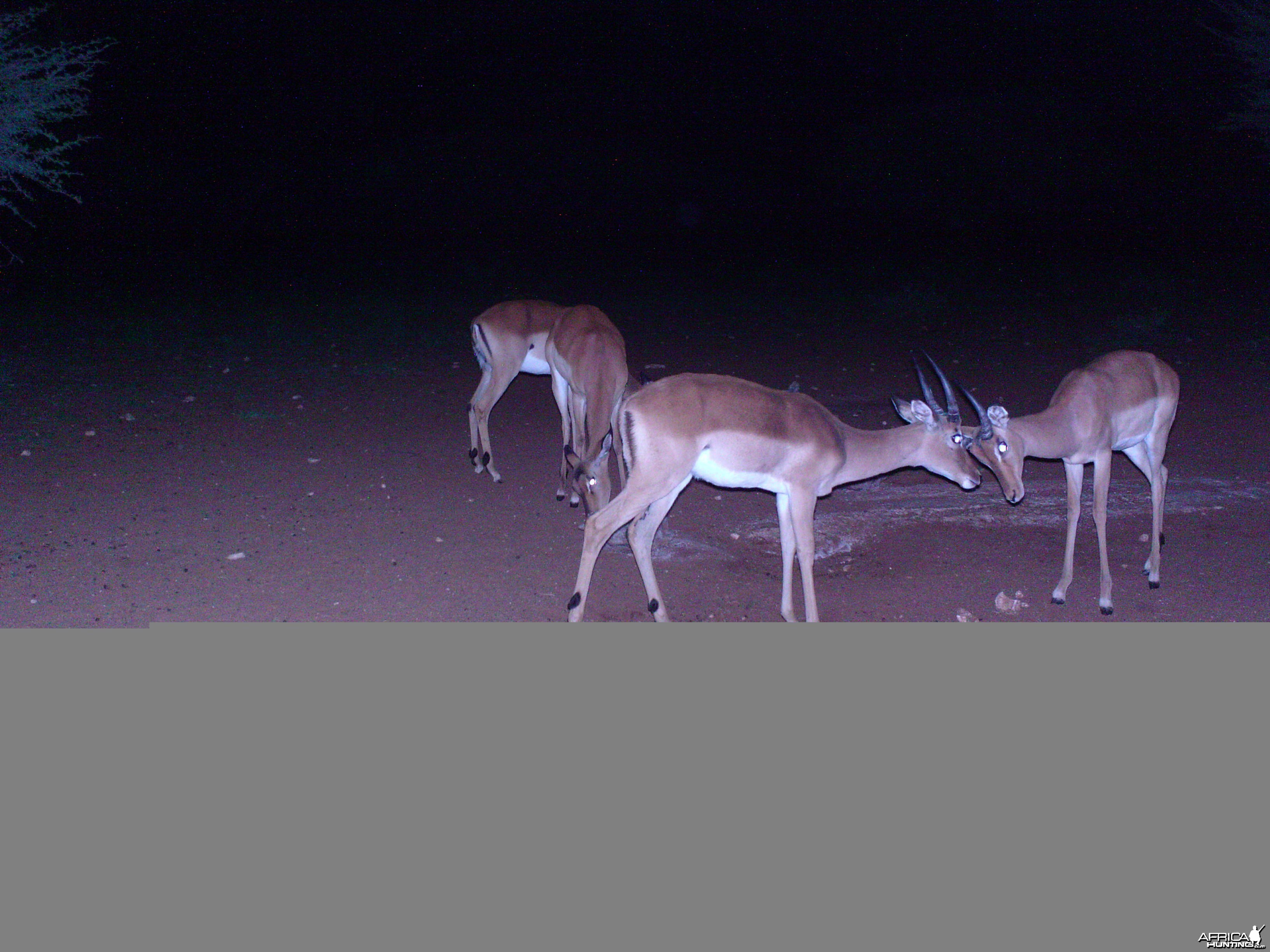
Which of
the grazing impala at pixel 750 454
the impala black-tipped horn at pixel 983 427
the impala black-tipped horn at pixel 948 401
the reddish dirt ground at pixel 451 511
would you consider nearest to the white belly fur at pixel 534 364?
the reddish dirt ground at pixel 451 511

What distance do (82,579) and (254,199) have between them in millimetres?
24863

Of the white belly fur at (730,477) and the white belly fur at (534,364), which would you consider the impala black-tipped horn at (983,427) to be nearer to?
the white belly fur at (730,477)

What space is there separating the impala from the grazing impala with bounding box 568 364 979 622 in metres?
0.72

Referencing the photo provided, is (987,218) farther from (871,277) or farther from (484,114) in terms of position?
(484,114)

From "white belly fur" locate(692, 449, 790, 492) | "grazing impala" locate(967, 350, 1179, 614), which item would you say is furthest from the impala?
"grazing impala" locate(967, 350, 1179, 614)

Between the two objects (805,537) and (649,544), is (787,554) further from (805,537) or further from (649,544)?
(649,544)

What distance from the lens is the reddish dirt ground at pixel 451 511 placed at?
257 inches

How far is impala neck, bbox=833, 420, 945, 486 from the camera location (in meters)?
6.69

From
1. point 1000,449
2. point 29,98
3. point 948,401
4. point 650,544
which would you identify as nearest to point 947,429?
point 948,401

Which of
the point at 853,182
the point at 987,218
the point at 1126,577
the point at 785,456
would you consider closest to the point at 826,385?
the point at 1126,577

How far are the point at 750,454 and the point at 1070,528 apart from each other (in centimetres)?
230

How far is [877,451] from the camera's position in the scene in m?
6.80

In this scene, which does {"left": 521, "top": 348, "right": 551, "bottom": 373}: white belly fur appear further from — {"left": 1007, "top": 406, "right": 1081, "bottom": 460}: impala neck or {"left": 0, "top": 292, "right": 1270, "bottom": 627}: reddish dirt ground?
{"left": 1007, "top": 406, "right": 1081, "bottom": 460}: impala neck

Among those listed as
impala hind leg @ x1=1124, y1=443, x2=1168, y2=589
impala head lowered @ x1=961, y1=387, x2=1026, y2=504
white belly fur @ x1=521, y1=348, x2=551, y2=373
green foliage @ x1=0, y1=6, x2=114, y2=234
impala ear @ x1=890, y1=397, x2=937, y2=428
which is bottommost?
impala hind leg @ x1=1124, y1=443, x2=1168, y2=589
